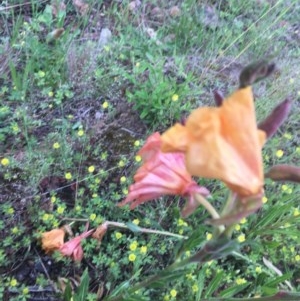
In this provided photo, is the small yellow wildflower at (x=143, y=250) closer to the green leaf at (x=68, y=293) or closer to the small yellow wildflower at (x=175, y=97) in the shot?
the green leaf at (x=68, y=293)

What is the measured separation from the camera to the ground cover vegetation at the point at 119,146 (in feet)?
4.93

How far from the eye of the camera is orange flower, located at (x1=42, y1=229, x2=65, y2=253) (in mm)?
1489

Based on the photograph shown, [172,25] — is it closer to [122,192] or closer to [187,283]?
[122,192]

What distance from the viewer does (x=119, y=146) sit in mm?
1815

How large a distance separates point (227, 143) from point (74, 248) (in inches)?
35.6

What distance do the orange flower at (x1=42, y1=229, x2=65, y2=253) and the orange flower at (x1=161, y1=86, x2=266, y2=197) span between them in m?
0.88

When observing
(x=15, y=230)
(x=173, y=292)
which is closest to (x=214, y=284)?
(x=173, y=292)

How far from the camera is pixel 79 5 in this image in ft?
7.27

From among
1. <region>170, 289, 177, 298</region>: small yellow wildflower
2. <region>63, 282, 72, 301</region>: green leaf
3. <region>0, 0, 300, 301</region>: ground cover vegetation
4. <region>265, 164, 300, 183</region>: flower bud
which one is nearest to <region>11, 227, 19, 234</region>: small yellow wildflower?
<region>0, 0, 300, 301</region>: ground cover vegetation

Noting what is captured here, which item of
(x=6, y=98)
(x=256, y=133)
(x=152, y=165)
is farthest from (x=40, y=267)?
(x=256, y=133)

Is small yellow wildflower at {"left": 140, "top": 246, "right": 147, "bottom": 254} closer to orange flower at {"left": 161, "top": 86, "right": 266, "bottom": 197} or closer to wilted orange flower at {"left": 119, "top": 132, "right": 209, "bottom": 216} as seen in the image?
wilted orange flower at {"left": 119, "top": 132, "right": 209, "bottom": 216}

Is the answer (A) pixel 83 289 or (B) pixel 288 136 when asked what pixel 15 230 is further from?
(B) pixel 288 136

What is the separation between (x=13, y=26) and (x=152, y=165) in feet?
4.48

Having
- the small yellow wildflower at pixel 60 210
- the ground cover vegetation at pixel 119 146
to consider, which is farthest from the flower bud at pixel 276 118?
the small yellow wildflower at pixel 60 210
